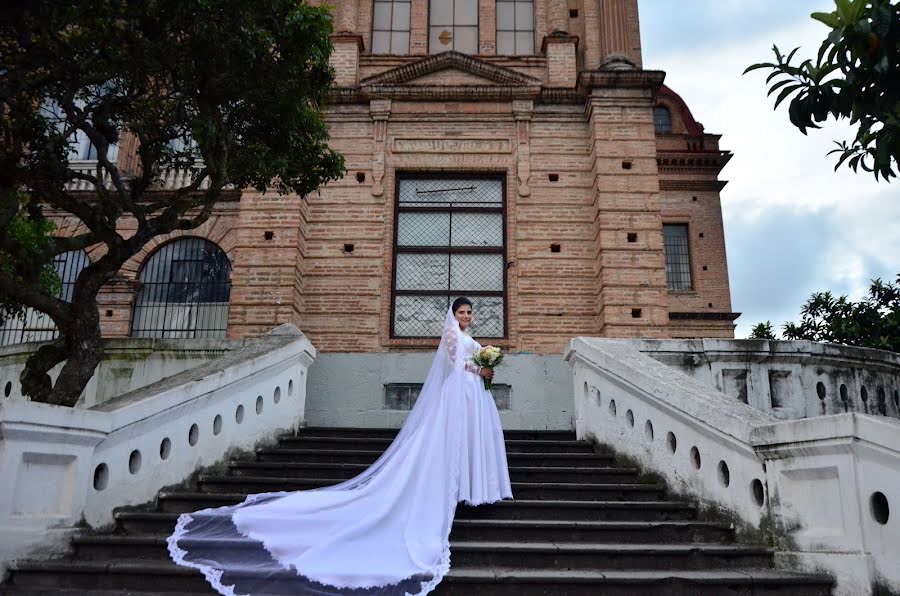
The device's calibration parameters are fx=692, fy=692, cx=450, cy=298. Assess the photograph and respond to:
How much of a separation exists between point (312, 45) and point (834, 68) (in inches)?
191

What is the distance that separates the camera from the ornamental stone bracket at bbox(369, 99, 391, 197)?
463 inches

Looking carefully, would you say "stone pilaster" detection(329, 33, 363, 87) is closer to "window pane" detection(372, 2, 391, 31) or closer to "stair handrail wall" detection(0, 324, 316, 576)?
"window pane" detection(372, 2, 391, 31)

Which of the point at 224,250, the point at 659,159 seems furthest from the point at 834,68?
the point at 659,159

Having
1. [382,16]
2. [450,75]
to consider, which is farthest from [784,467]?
[382,16]

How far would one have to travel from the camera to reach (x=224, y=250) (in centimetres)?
1566

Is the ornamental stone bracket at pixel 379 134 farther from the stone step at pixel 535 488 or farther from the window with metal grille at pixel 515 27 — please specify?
the stone step at pixel 535 488

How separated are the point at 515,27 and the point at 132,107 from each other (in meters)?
8.28

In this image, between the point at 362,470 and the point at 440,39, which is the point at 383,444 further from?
the point at 440,39

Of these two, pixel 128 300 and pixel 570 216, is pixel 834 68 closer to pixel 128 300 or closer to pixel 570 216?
pixel 570 216

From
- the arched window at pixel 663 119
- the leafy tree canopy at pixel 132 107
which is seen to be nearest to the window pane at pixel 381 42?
the leafy tree canopy at pixel 132 107

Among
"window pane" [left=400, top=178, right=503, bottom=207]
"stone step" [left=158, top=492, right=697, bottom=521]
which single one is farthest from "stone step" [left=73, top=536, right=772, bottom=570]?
"window pane" [left=400, top=178, right=503, bottom=207]

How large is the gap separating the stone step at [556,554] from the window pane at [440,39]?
1074 cm

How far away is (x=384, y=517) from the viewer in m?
4.99

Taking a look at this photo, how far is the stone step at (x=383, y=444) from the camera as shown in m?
7.45
